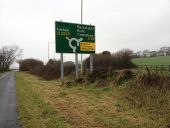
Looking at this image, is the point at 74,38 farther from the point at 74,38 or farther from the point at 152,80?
the point at 152,80

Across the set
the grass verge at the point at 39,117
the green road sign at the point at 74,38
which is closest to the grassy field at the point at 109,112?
the grass verge at the point at 39,117

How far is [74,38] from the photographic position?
22484mm

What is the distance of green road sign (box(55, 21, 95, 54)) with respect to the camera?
70.9 feet

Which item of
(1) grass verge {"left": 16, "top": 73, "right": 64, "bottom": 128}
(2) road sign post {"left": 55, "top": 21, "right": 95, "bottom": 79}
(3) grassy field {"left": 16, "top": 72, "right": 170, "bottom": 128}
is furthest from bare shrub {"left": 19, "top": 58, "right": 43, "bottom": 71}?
(1) grass verge {"left": 16, "top": 73, "right": 64, "bottom": 128}

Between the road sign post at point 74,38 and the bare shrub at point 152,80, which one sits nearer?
the bare shrub at point 152,80

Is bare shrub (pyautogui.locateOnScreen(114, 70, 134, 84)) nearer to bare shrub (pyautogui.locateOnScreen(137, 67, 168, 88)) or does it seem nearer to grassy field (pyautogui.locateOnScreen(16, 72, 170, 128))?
bare shrub (pyautogui.locateOnScreen(137, 67, 168, 88))

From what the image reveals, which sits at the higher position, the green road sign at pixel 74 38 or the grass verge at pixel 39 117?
the green road sign at pixel 74 38

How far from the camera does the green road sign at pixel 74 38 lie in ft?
70.9

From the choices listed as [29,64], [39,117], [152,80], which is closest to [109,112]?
[39,117]

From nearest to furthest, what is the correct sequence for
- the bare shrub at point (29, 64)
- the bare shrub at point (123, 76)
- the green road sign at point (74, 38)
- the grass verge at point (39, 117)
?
the grass verge at point (39, 117) < the bare shrub at point (123, 76) < the green road sign at point (74, 38) < the bare shrub at point (29, 64)

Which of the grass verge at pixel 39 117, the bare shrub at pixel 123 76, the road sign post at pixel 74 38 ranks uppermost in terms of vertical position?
the road sign post at pixel 74 38

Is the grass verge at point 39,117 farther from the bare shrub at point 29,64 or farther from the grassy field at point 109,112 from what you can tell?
the bare shrub at point 29,64

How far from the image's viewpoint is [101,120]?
8.47 meters

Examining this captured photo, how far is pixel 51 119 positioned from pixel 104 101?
417 cm
